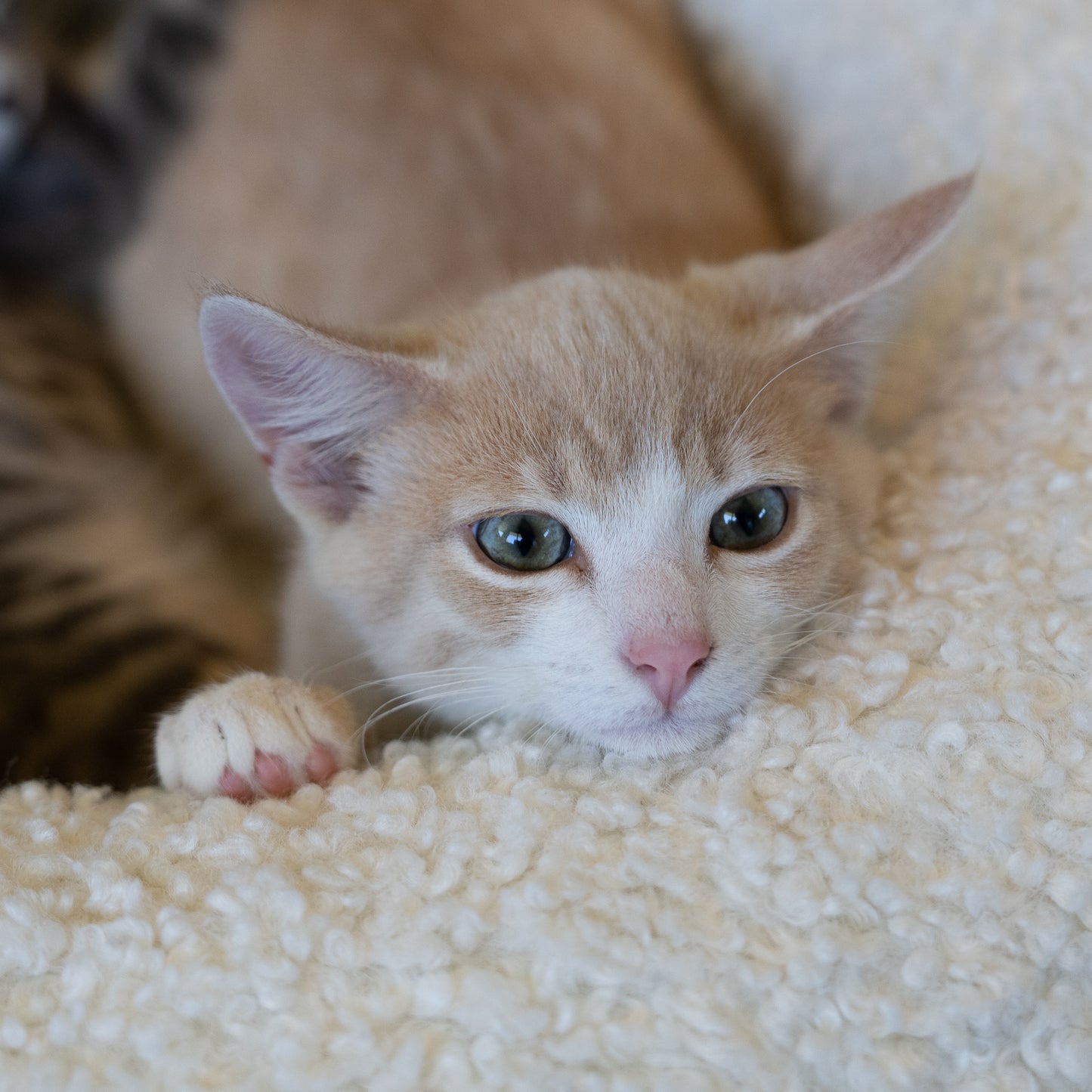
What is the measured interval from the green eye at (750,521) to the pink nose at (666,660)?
15cm

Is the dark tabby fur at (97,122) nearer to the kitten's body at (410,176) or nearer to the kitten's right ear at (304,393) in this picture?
the kitten's body at (410,176)

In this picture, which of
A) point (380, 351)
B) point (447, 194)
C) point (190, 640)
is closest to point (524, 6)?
point (447, 194)

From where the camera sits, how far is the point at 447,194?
1.57 meters

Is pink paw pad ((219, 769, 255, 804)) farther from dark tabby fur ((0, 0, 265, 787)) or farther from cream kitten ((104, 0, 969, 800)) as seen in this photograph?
dark tabby fur ((0, 0, 265, 787))

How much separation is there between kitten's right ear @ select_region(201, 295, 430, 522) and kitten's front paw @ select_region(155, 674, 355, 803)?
0.70ft

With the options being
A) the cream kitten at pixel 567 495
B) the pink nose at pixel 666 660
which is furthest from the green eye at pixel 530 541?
the pink nose at pixel 666 660

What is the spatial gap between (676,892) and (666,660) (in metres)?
0.19

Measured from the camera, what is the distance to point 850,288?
115cm

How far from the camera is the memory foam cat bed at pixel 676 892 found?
2.66 ft

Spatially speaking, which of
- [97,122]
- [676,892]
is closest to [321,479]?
[676,892]

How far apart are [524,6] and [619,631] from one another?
1261mm

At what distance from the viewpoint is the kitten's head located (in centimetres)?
100

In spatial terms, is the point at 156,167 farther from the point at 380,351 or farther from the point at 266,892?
the point at 266,892

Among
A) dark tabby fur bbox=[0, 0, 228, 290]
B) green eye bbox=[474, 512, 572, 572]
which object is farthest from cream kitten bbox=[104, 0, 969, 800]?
dark tabby fur bbox=[0, 0, 228, 290]
